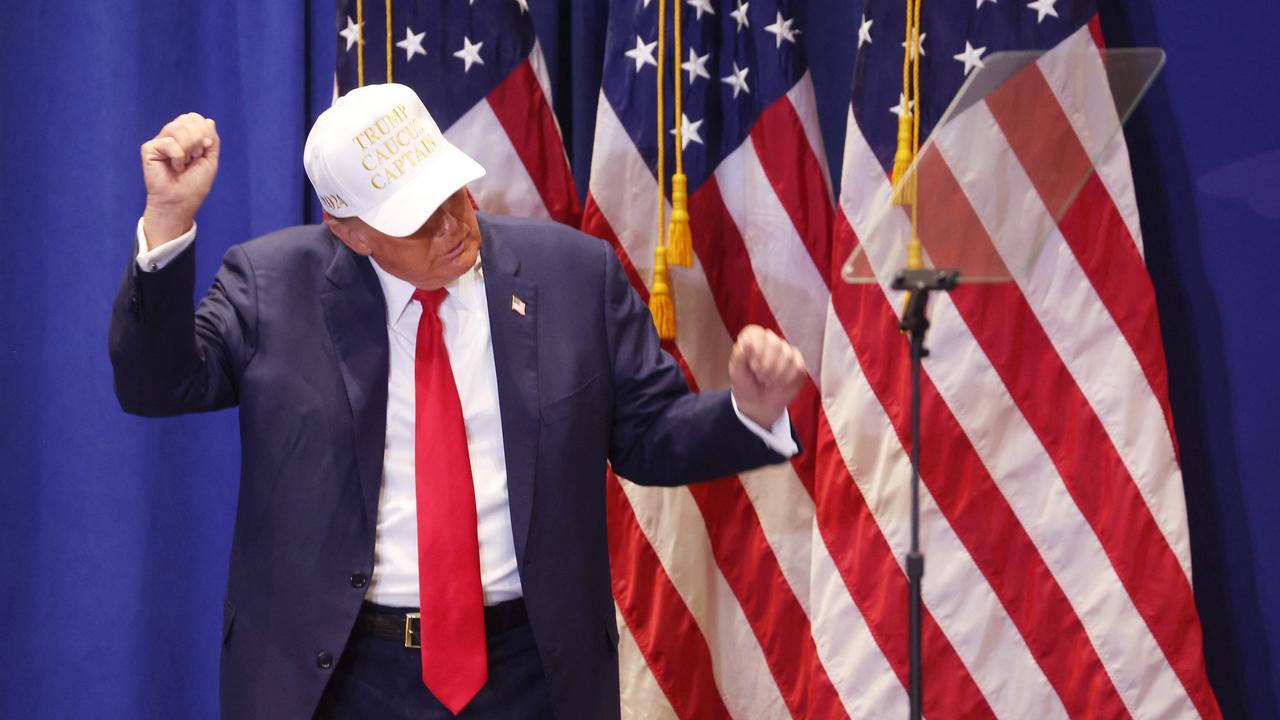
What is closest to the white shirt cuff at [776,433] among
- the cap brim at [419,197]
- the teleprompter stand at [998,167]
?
the teleprompter stand at [998,167]

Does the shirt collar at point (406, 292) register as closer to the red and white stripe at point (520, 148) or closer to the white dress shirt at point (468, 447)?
the white dress shirt at point (468, 447)

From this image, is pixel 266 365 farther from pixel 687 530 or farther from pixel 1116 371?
pixel 1116 371

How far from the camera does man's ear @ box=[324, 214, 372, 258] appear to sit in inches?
75.3

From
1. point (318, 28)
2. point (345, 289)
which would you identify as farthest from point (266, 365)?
point (318, 28)

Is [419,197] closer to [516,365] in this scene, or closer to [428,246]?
[428,246]

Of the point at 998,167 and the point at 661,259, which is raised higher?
the point at 998,167

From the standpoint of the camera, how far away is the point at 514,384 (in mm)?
1874

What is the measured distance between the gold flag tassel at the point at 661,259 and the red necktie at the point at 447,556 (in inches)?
29.5

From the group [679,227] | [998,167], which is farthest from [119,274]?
[998,167]

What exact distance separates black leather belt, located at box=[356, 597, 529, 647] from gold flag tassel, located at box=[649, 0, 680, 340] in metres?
0.80

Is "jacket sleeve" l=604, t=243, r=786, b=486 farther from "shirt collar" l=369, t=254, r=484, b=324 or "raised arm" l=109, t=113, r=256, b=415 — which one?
"raised arm" l=109, t=113, r=256, b=415

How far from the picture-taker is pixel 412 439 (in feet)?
6.10

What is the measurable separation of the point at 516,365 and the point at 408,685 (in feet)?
1.59

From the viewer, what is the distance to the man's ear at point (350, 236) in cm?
191
